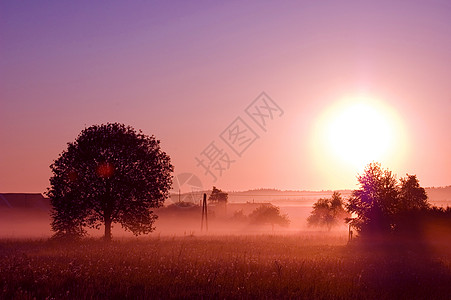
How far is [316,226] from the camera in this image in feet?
351

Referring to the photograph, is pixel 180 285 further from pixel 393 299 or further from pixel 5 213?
pixel 5 213

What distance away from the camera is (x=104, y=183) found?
3903 centimetres

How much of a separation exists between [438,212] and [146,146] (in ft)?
90.3

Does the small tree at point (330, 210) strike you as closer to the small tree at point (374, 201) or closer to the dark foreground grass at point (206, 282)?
the small tree at point (374, 201)

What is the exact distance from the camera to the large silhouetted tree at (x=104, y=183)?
127ft

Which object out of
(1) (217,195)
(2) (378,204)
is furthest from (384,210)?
(1) (217,195)

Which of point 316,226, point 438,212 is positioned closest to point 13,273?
point 438,212

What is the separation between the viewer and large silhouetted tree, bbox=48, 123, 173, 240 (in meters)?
38.7

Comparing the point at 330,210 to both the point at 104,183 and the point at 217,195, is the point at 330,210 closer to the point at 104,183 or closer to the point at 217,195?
the point at 217,195

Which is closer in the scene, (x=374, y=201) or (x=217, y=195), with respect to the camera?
(x=374, y=201)

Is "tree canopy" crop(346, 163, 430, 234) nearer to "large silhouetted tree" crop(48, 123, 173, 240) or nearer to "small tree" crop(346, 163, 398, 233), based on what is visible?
"small tree" crop(346, 163, 398, 233)

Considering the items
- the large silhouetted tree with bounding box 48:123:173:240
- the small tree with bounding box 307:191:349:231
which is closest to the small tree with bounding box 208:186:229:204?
the small tree with bounding box 307:191:349:231

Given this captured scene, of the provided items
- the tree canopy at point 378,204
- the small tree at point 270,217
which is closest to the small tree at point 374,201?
the tree canopy at point 378,204

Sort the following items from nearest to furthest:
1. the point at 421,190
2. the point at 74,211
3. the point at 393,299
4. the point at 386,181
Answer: the point at 393,299, the point at 74,211, the point at 386,181, the point at 421,190
